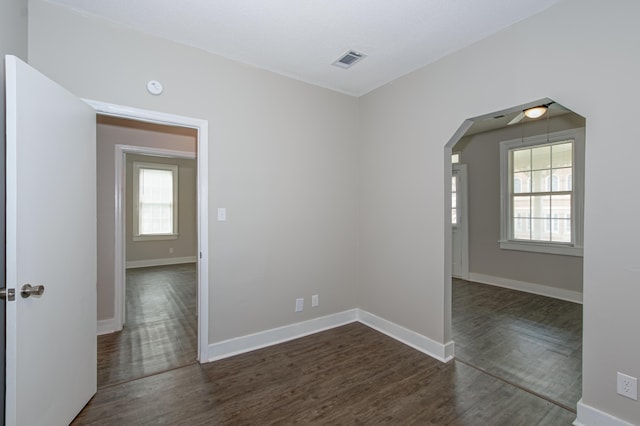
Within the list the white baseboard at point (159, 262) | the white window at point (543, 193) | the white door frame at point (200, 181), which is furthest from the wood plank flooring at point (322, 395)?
the white baseboard at point (159, 262)

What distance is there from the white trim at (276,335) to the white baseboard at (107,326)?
1457 millimetres

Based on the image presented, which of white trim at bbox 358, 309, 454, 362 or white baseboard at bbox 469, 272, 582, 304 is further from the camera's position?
white baseboard at bbox 469, 272, 582, 304

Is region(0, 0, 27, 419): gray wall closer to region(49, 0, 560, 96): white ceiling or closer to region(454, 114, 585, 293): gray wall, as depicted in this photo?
region(49, 0, 560, 96): white ceiling

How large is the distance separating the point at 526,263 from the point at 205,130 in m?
5.14

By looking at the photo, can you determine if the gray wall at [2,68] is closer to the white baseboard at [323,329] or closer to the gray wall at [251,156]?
the gray wall at [251,156]

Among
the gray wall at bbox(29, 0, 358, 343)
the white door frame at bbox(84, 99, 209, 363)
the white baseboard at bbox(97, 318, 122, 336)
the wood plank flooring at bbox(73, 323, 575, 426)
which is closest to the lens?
the wood plank flooring at bbox(73, 323, 575, 426)

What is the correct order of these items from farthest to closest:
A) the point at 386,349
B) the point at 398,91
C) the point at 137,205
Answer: the point at 137,205 → the point at 398,91 → the point at 386,349

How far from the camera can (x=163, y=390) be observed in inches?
90.0

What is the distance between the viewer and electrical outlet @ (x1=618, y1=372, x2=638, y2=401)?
171 cm

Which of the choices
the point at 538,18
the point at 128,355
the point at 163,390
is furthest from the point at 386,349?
the point at 538,18

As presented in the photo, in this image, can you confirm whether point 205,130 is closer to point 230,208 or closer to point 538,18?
point 230,208

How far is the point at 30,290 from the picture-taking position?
152 cm

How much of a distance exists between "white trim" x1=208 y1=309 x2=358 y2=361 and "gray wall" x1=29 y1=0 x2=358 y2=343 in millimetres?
64

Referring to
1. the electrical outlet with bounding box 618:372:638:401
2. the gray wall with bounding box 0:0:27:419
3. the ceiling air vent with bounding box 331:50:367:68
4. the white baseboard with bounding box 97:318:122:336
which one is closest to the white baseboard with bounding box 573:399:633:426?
the electrical outlet with bounding box 618:372:638:401
